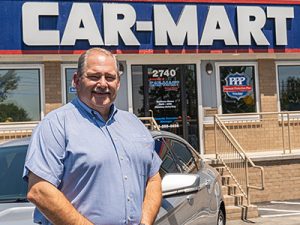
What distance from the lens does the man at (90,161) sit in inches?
94.6

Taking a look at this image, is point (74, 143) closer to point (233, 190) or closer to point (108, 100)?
point (108, 100)

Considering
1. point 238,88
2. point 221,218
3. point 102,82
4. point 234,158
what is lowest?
point 221,218

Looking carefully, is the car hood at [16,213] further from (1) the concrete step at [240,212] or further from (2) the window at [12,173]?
(1) the concrete step at [240,212]

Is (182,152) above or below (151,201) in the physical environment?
above

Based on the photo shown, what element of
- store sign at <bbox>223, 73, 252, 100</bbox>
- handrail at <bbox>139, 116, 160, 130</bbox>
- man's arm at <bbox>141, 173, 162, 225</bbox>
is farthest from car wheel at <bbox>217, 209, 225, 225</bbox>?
store sign at <bbox>223, 73, 252, 100</bbox>

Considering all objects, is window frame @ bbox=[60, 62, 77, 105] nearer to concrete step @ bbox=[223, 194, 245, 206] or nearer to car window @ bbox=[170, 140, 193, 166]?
concrete step @ bbox=[223, 194, 245, 206]

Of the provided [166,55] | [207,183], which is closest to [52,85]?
[166,55]

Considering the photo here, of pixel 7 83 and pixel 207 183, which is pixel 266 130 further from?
pixel 207 183

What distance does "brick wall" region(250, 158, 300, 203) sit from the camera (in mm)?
11633

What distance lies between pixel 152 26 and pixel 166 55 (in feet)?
2.93

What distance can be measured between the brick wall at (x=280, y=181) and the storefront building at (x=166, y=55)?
1.88 m

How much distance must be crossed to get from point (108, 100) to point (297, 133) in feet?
36.4

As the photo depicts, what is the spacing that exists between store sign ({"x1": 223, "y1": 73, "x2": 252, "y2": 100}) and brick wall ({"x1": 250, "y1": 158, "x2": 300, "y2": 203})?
242cm

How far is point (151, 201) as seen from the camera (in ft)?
9.10
